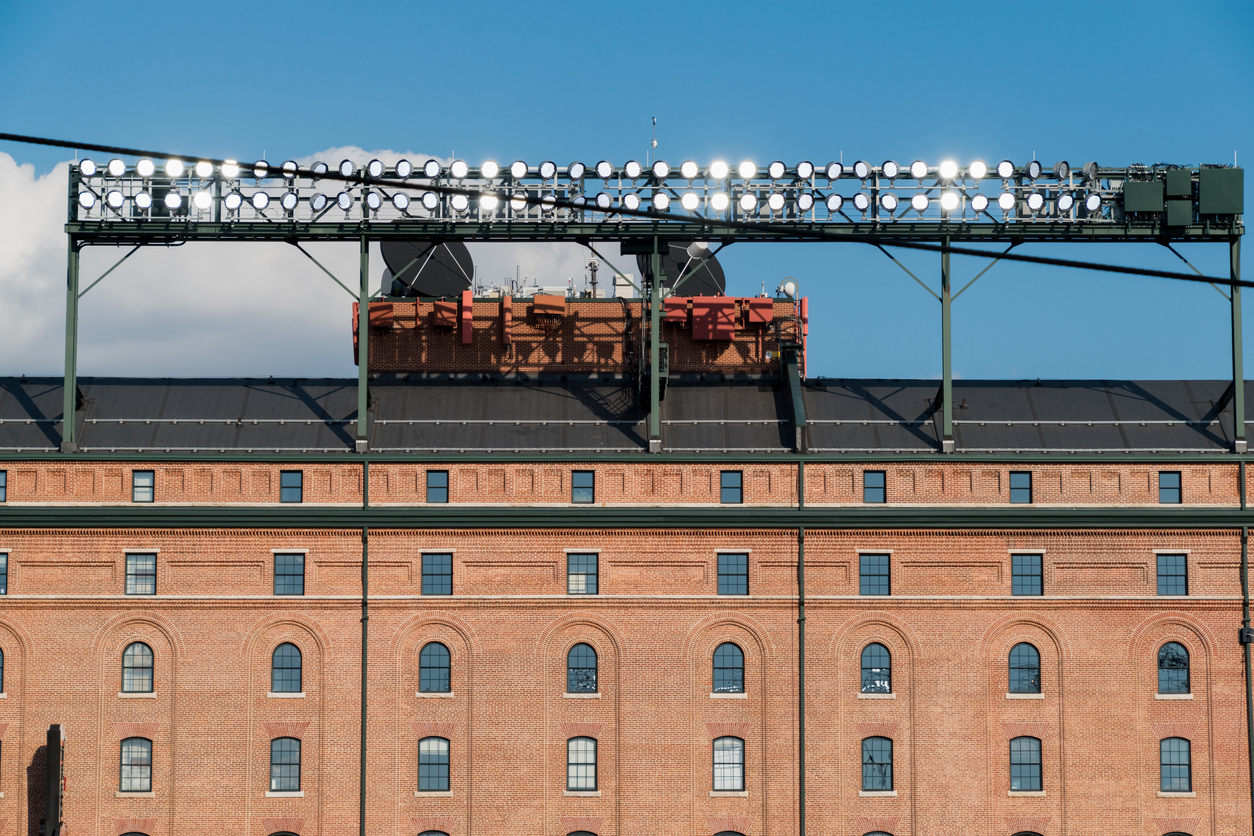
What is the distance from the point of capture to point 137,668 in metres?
46.4

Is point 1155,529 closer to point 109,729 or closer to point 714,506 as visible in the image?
point 714,506

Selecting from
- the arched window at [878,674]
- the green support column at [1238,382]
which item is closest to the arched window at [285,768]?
the arched window at [878,674]

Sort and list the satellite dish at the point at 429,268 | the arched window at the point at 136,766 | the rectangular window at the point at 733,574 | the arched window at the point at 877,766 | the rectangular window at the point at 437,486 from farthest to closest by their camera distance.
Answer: the satellite dish at the point at 429,268
the rectangular window at the point at 437,486
the rectangular window at the point at 733,574
the arched window at the point at 877,766
the arched window at the point at 136,766

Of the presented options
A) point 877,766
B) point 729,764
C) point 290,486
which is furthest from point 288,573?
point 877,766

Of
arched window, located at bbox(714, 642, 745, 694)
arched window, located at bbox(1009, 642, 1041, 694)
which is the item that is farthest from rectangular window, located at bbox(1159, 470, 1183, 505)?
arched window, located at bbox(714, 642, 745, 694)

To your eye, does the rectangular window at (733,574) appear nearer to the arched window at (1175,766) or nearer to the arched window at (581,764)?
the arched window at (581,764)

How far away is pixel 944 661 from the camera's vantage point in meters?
46.4

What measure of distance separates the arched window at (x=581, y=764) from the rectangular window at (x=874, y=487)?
11907 millimetres

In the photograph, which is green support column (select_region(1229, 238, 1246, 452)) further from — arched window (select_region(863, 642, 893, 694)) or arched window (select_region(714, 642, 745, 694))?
arched window (select_region(714, 642, 745, 694))

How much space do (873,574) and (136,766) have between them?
2437cm

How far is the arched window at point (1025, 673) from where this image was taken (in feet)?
153

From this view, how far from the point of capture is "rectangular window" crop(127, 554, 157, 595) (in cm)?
4675

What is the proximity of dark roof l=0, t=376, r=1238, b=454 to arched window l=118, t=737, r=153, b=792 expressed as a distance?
948 cm

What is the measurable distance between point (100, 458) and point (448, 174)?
48.3 feet
